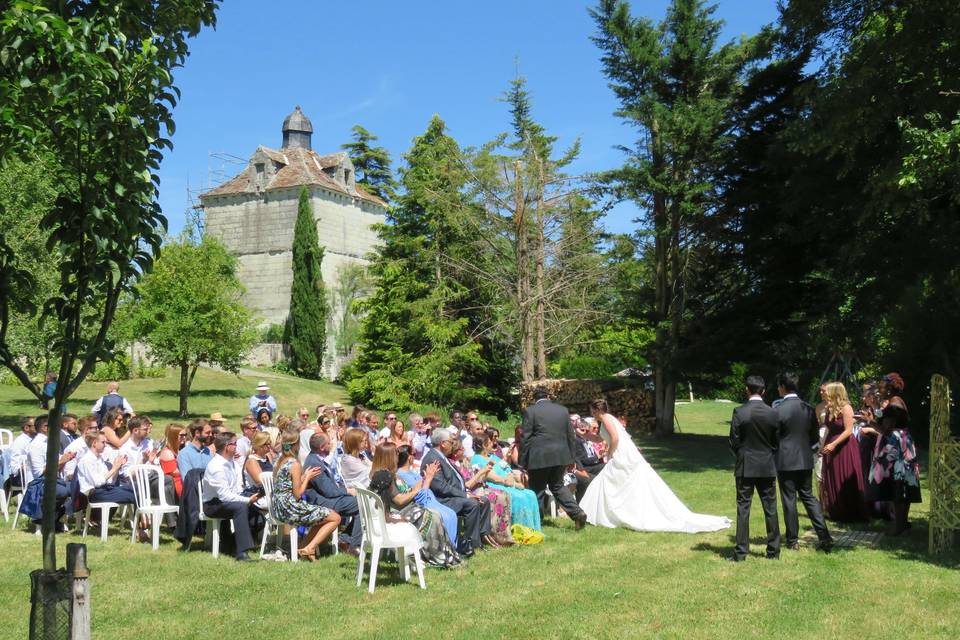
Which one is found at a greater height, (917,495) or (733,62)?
(733,62)

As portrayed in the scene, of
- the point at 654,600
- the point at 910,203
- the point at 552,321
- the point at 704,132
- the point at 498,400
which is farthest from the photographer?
the point at 498,400

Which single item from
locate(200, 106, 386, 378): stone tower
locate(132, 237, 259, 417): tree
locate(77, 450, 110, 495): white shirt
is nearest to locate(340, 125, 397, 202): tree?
locate(200, 106, 386, 378): stone tower

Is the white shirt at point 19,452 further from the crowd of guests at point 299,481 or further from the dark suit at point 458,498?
the dark suit at point 458,498

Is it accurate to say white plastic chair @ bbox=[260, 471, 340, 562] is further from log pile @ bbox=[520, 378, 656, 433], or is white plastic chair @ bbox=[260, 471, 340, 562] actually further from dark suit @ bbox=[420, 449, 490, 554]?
log pile @ bbox=[520, 378, 656, 433]

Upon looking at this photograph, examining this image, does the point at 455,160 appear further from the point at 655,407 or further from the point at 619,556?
the point at 619,556

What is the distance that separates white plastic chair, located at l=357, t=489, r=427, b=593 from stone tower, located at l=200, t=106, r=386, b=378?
4266cm

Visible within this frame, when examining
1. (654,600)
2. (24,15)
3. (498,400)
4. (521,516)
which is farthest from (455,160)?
(24,15)

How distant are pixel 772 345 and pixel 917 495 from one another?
12888 mm

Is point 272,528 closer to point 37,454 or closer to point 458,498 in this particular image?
point 458,498

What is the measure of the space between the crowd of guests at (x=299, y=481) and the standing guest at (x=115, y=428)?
3 centimetres

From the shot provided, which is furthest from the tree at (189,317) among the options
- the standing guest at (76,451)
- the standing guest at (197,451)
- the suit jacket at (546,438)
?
the suit jacket at (546,438)

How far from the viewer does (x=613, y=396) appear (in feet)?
A: 89.6

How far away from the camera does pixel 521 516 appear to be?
33.8 ft

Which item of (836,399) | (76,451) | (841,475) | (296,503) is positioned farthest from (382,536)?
(841,475)
